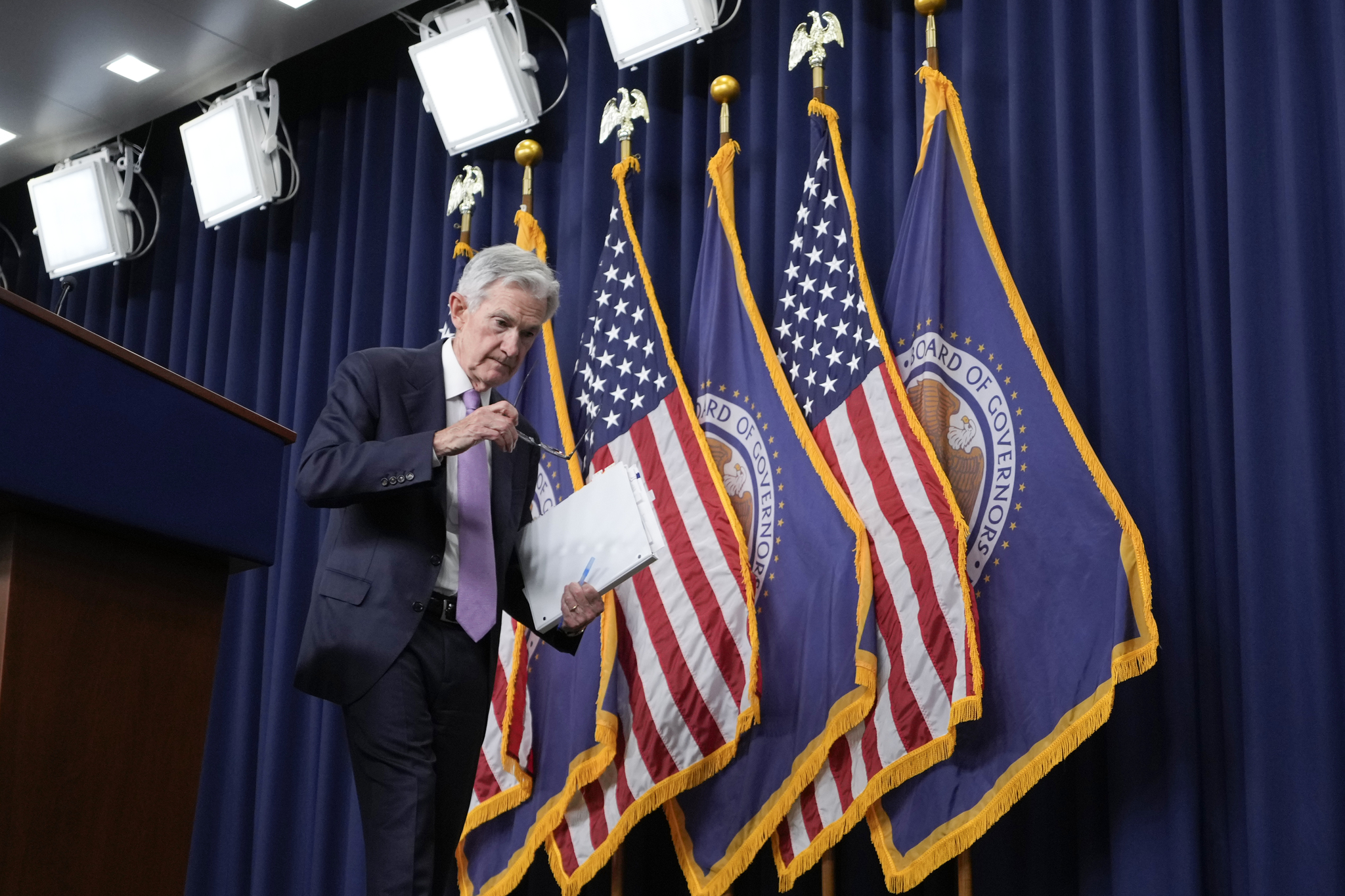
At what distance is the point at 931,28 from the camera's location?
10.2ft

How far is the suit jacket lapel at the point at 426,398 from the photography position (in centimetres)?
220

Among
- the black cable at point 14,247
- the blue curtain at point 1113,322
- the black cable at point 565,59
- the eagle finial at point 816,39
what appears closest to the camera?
the blue curtain at point 1113,322

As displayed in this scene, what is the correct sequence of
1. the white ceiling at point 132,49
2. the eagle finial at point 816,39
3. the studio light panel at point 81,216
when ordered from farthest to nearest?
the studio light panel at point 81,216, the white ceiling at point 132,49, the eagle finial at point 816,39

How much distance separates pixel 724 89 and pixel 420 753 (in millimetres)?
2085

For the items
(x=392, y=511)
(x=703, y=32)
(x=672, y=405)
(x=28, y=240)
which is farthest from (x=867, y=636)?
(x=28, y=240)

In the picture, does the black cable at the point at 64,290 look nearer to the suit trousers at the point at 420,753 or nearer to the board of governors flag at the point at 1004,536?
the suit trousers at the point at 420,753

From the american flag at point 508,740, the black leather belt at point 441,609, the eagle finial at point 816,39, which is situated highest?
the eagle finial at point 816,39

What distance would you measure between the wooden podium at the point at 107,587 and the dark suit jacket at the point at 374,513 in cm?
33

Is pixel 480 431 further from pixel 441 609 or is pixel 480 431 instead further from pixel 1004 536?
pixel 1004 536

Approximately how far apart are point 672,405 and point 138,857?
187 centimetres

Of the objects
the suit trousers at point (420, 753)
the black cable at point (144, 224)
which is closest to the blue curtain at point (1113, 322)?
the suit trousers at point (420, 753)

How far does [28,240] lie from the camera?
5555 mm

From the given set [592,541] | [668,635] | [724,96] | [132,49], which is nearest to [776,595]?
[668,635]

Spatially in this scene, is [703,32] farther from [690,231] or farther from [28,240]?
[28,240]
